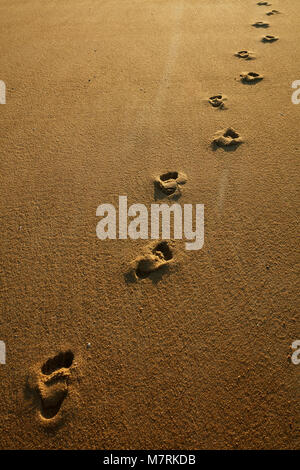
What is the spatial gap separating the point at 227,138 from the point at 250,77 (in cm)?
85

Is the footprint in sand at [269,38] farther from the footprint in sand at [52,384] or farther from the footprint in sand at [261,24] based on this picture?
the footprint in sand at [52,384]

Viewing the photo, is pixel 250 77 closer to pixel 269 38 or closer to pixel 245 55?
pixel 245 55

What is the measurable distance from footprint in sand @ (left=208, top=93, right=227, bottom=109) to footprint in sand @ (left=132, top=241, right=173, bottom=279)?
4.16 feet

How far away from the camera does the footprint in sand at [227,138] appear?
1720mm

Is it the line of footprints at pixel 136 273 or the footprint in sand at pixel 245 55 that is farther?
the footprint in sand at pixel 245 55

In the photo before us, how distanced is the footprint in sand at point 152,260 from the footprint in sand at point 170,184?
33 centimetres

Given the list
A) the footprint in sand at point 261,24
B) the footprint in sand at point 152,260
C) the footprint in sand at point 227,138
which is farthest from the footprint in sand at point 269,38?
the footprint in sand at point 152,260

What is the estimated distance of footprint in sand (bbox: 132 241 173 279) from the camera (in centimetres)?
122

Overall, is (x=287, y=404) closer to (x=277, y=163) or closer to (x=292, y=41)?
(x=277, y=163)

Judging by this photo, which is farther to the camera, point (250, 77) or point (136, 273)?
point (250, 77)

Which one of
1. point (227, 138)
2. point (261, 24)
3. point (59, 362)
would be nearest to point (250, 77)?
point (227, 138)

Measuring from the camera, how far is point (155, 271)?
1223mm

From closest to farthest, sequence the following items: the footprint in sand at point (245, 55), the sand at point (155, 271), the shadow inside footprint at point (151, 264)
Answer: the sand at point (155, 271)
the shadow inside footprint at point (151, 264)
the footprint in sand at point (245, 55)

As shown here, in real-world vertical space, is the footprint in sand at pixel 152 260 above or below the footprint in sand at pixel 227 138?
below
